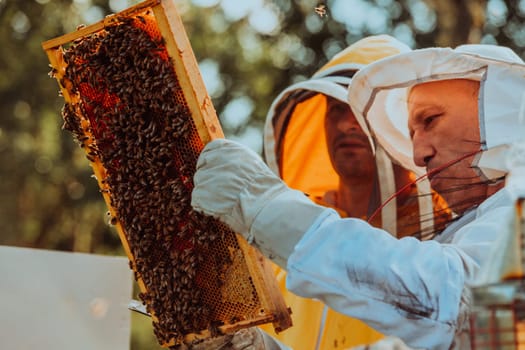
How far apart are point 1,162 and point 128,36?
1397cm

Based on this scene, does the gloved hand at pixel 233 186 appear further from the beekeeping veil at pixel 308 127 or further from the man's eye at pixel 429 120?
the beekeeping veil at pixel 308 127

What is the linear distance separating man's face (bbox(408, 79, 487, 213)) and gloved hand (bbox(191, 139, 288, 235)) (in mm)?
1010

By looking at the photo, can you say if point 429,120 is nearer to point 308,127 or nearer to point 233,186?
point 233,186

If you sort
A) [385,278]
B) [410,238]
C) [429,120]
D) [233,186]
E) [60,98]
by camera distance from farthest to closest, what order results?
1. [60,98]
2. [429,120]
3. [233,186]
4. [410,238]
5. [385,278]

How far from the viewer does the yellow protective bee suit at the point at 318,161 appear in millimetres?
4062

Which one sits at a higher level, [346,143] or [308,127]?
[308,127]

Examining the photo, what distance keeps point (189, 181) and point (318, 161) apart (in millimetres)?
2754

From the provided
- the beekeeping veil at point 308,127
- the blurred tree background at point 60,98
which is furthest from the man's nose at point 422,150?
the blurred tree background at point 60,98

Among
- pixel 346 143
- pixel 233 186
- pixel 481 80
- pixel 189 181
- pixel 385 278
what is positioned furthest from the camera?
pixel 346 143

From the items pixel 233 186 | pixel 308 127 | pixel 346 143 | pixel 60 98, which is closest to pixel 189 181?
pixel 233 186

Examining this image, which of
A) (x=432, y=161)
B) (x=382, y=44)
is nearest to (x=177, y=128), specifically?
(x=432, y=161)

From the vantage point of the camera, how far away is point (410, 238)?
2.61 m

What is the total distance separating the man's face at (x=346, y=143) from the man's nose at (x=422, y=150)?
1597 mm

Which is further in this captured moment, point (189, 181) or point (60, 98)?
point (60, 98)
